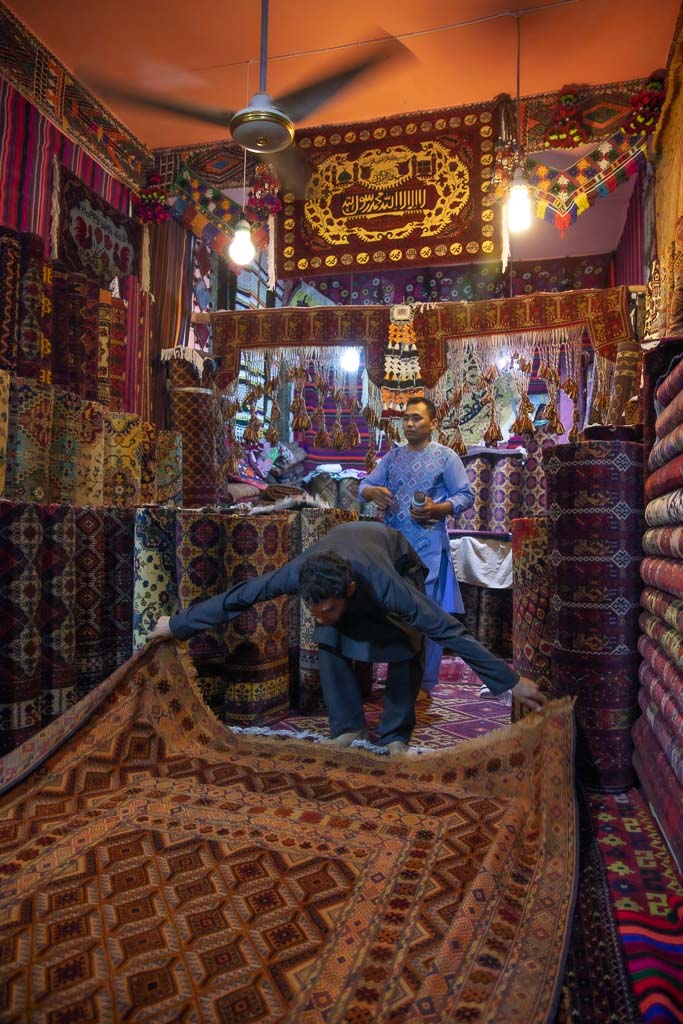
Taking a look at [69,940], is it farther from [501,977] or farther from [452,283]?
[452,283]

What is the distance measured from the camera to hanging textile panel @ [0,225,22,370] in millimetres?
3408

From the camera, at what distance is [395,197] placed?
605 centimetres

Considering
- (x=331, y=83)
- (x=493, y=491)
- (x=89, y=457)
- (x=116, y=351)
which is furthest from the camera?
(x=493, y=491)

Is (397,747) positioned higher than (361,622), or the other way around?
(361,622)

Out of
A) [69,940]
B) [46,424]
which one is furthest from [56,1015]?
[46,424]

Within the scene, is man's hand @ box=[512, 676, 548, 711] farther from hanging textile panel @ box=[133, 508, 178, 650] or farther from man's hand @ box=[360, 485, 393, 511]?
man's hand @ box=[360, 485, 393, 511]

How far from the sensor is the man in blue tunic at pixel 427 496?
401 cm

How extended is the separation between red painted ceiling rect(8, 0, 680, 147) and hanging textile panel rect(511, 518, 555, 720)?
412cm

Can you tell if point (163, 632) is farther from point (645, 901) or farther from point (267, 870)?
point (645, 901)

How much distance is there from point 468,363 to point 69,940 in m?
5.04

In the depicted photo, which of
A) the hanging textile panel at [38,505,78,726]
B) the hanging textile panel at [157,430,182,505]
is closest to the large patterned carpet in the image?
the hanging textile panel at [38,505,78,726]

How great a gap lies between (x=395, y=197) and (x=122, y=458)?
3.75 m

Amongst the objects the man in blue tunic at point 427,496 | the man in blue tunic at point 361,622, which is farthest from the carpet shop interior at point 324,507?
the man in blue tunic at point 427,496

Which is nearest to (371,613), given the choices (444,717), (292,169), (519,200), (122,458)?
(444,717)
